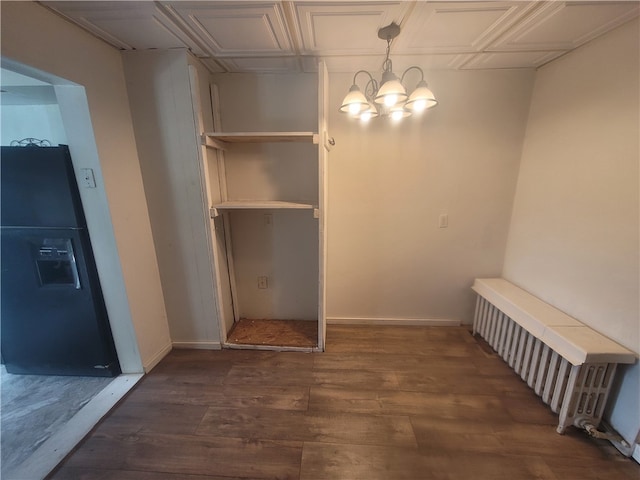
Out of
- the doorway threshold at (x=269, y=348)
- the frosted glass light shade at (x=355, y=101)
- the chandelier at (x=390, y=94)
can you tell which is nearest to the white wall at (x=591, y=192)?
the chandelier at (x=390, y=94)

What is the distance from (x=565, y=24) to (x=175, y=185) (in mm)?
2697

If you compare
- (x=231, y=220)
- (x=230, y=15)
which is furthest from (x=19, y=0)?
(x=231, y=220)

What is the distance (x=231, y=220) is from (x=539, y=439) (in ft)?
8.80

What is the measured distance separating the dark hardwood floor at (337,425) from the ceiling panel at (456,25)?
91.8 inches

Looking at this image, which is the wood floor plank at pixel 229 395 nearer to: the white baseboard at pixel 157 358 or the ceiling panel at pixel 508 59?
the white baseboard at pixel 157 358

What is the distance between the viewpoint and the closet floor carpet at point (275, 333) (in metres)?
2.20

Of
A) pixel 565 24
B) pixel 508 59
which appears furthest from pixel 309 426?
pixel 508 59

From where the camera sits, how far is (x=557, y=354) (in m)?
1.48

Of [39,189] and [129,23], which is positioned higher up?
[129,23]

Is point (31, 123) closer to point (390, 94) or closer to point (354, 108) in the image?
point (354, 108)

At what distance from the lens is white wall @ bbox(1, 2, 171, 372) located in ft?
3.96

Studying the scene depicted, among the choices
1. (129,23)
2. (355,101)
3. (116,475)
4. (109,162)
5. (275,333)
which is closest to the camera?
(116,475)

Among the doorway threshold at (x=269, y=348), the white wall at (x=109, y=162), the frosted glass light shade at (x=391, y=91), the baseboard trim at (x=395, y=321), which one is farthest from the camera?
the baseboard trim at (x=395, y=321)

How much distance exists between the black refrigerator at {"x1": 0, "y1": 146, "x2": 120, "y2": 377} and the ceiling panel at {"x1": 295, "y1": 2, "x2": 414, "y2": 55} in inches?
66.4
